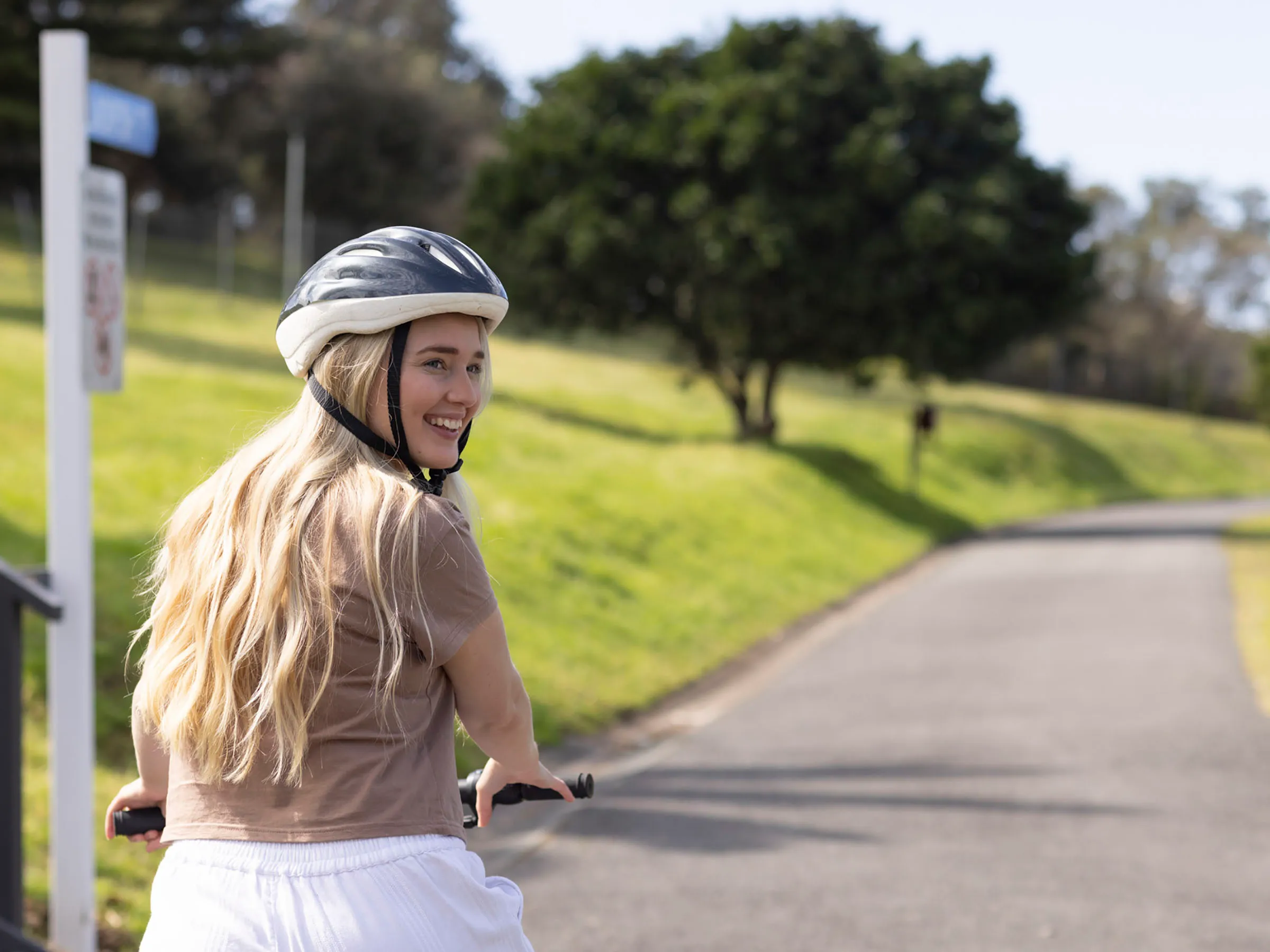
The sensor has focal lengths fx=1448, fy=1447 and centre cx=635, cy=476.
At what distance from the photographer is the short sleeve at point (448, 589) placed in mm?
2043

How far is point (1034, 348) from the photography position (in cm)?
7450

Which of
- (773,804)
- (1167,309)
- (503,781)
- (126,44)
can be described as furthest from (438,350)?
(1167,309)

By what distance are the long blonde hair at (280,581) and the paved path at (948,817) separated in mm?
3622

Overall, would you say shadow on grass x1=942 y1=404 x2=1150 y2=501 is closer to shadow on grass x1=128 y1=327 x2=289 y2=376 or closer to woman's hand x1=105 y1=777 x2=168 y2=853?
shadow on grass x1=128 y1=327 x2=289 y2=376

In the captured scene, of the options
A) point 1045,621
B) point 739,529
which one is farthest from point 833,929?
point 739,529

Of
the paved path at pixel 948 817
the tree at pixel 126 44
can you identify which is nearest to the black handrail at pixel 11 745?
the paved path at pixel 948 817

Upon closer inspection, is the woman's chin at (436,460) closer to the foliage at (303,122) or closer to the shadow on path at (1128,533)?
the shadow on path at (1128,533)

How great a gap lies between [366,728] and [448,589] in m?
0.23

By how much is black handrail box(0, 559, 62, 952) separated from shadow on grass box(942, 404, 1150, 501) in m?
41.9

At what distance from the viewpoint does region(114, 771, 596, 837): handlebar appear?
249 cm

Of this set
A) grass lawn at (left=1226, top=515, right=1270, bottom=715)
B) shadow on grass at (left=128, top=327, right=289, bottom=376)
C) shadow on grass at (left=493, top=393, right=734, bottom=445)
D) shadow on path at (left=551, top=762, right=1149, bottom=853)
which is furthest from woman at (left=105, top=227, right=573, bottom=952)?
shadow on grass at (left=493, top=393, right=734, bottom=445)

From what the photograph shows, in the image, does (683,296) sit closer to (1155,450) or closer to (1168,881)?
(1168,881)

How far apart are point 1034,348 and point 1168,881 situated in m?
71.3

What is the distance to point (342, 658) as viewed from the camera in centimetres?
206
